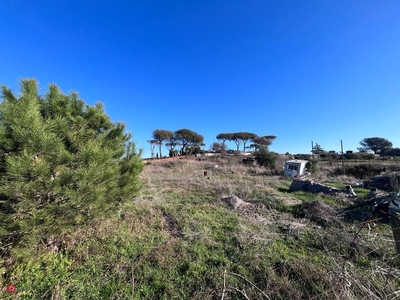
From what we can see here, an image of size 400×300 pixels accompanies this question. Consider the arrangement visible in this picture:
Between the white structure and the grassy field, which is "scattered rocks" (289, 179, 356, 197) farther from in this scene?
the white structure

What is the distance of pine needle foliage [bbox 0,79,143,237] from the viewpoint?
2.06 m

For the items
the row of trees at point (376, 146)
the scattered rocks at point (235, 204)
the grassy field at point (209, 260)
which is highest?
the row of trees at point (376, 146)

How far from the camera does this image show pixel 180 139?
110 ft

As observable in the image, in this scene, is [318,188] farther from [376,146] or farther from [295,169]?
[376,146]

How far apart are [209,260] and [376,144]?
159ft

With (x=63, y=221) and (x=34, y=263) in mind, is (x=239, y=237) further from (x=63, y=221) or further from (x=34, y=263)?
(x=34, y=263)

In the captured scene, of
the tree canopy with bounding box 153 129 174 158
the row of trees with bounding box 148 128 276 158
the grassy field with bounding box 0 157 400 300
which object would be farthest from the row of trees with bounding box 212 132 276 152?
the grassy field with bounding box 0 157 400 300

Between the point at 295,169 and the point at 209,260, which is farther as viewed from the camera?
the point at 295,169

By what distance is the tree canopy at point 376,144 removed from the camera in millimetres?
34188

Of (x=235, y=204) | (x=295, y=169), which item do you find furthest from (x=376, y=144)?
(x=235, y=204)

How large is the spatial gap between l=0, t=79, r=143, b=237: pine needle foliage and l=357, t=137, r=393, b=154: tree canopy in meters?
46.8

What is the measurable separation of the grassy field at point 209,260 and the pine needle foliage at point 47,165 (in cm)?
41

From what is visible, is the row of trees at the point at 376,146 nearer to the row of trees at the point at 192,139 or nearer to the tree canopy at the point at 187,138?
the row of trees at the point at 192,139

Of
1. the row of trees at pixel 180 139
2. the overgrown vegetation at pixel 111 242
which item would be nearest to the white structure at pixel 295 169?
the overgrown vegetation at pixel 111 242
